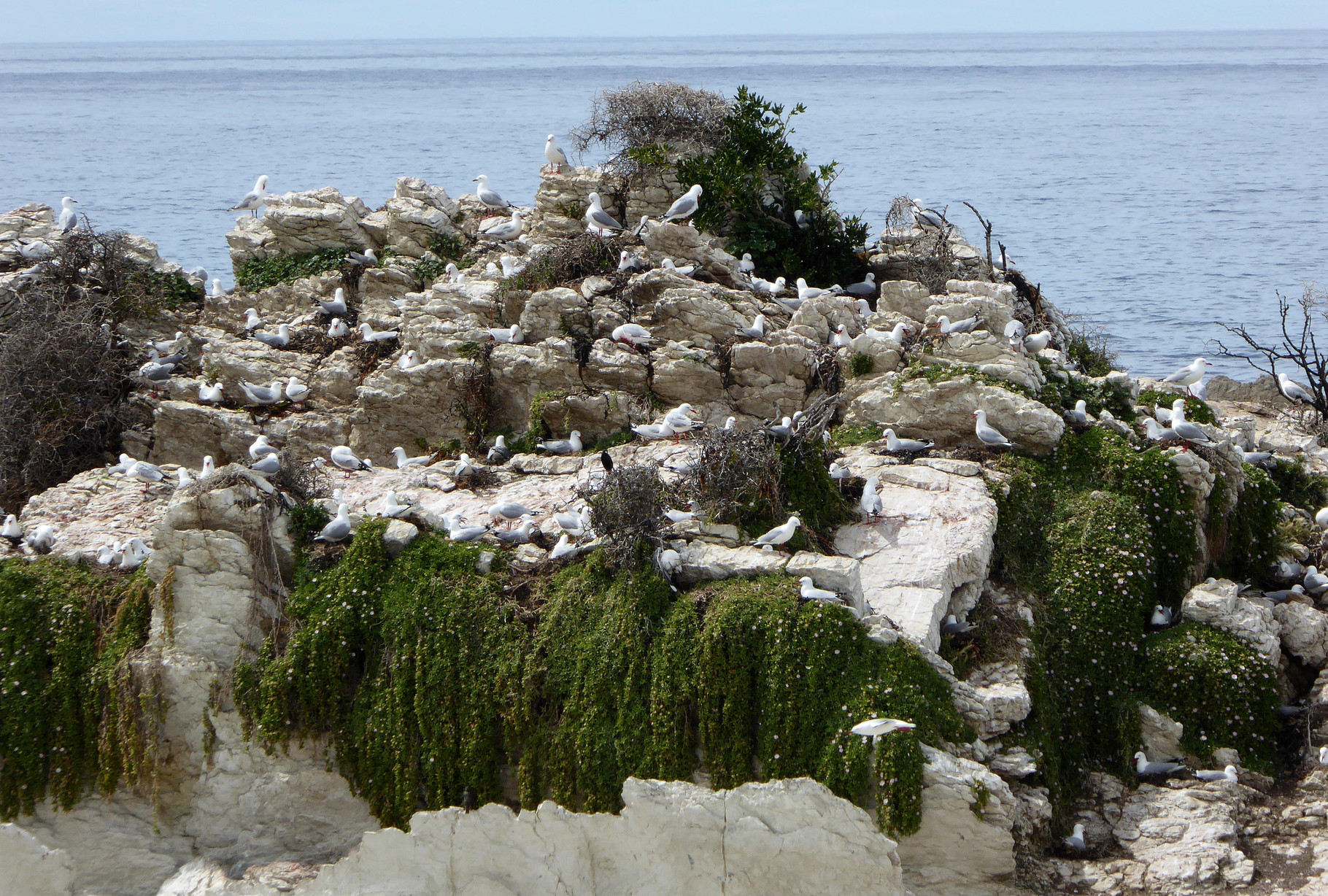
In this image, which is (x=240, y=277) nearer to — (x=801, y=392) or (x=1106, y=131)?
(x=801, y=392)

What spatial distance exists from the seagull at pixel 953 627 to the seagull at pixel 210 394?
11097 mm

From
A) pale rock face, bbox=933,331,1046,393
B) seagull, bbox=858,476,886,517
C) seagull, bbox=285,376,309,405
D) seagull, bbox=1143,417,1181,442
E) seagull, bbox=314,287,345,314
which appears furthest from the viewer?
seagull, bbox=314,287,345,314

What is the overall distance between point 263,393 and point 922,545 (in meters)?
9.82

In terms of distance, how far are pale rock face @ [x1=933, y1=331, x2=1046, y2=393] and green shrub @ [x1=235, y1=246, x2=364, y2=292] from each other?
10459 mm

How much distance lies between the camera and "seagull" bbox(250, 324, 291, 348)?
17.3 metres

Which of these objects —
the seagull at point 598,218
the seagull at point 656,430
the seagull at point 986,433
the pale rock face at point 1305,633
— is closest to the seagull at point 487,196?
the seagull at point 598,218

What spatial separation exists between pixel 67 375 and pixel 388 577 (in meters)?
7.90

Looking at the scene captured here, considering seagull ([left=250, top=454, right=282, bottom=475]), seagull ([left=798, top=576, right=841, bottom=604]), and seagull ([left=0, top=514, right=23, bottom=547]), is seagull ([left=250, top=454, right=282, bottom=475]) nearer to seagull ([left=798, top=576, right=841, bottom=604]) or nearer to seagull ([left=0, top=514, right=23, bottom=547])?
seagull ([left=0, top=514, right=23, bottom=547])

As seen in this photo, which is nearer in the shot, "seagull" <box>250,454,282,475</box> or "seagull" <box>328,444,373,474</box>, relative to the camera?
"seagull" <box>250,454,282,475</box>

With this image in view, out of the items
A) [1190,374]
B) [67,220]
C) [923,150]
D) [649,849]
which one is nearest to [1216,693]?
[1190,374]

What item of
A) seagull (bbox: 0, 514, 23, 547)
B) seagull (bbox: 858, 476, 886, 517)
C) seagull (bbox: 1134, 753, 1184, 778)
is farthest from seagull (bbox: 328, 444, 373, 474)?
seagull (bbox: 1134, 753, 1184, 778)

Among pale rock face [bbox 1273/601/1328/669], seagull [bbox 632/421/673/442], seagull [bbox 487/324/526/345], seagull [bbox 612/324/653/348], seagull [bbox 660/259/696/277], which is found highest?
seagull [bbox 660/259/696/277]

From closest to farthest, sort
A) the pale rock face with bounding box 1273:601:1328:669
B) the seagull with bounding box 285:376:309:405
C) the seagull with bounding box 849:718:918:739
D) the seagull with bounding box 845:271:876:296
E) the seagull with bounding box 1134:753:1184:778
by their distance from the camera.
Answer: the seagull with bounding box 849:718:918:739 → the seagull with bounding box 1134:753:1184:778 → the pale rock face with bounding box 1273:601:1328:669 → the seagull with bounding box 285:376:309:405 → the seagull with bounding box 845:271:876:296

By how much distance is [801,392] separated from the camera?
583 inches
